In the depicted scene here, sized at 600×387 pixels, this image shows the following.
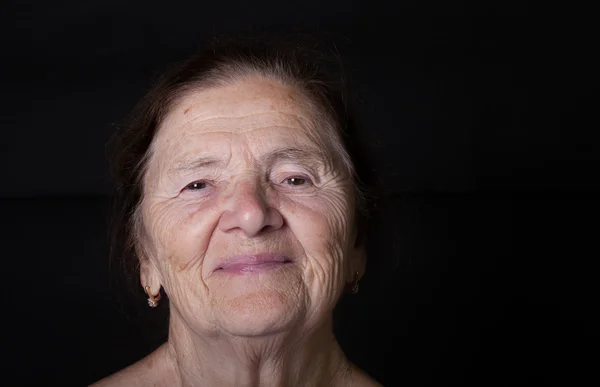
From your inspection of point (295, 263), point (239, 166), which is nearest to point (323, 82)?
point (239, 166)

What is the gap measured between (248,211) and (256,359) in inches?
20.4

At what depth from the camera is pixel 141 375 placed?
11.4ft

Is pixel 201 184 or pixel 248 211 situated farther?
pixel 201 184

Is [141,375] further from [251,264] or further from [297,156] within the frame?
[297,156]

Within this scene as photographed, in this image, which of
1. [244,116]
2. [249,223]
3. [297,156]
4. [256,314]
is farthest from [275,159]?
[256,314]

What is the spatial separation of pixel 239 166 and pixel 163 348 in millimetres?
976

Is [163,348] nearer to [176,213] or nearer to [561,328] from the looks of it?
[176,213]

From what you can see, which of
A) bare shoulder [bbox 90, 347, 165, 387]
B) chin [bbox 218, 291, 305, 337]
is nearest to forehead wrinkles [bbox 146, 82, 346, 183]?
chin [bbox 218, 291, 305, 337]

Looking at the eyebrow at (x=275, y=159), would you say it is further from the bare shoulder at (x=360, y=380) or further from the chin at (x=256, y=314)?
the bare shoulder at (x=360, y=380)

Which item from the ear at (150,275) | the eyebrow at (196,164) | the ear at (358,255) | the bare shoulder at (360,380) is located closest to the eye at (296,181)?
the eyebrow at (196,164)

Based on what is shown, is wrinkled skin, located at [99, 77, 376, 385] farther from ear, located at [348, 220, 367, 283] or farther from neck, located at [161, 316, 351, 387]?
ear, located at [348, 220, 367, 283]

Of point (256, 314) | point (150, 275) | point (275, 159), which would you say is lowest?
point (150, 275)

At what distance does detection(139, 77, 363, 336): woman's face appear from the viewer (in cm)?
280

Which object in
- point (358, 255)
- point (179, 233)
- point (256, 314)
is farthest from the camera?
A: point (358, 255)
